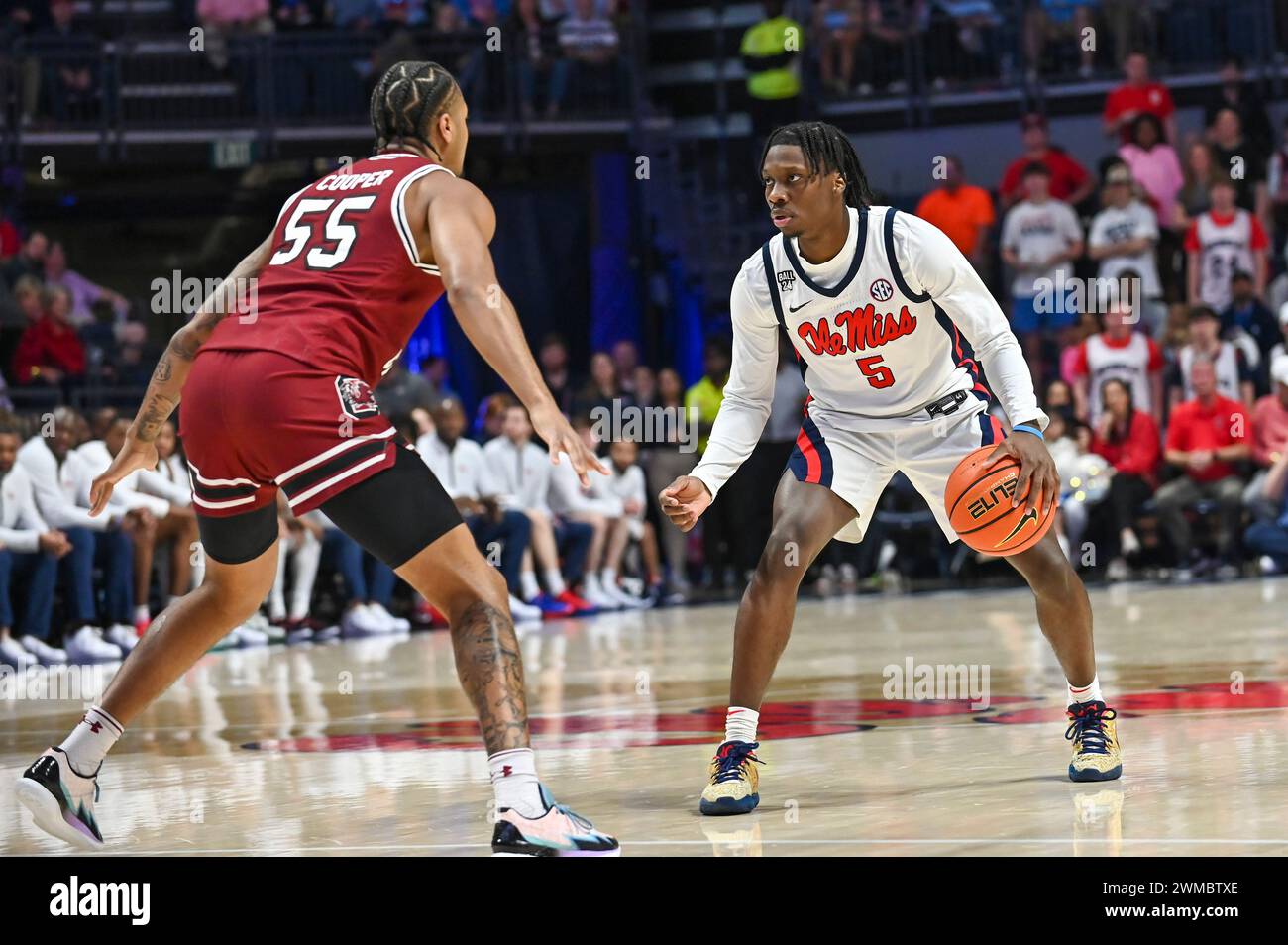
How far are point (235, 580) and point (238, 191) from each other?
48.1 ft

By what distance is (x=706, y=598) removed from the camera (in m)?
13.8

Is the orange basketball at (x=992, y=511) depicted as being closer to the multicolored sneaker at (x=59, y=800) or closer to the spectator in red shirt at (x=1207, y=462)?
the multicolored sneaker at (x=59, y=800)

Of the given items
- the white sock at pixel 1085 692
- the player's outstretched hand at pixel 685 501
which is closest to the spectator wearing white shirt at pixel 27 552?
the player's outstretched hand at pixel 685 501

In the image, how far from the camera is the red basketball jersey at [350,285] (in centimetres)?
414

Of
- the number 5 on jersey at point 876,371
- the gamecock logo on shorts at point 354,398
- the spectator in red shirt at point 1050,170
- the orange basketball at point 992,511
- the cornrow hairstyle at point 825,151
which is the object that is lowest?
the orange basketball at point 992,511

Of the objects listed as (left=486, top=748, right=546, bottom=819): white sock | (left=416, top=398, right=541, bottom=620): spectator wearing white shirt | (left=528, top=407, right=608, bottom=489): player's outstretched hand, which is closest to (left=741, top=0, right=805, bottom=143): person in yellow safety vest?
(left=416, top=398, right=541, bottom=620): spectator wearing white shirt

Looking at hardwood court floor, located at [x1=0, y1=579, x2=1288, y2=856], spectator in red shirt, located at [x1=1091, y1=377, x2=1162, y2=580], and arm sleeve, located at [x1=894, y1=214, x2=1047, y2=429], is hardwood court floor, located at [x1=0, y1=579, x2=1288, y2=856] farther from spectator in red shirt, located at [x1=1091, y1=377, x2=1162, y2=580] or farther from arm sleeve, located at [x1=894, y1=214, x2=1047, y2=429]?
spectator in red shirt, located at [x1=1091, y1=377, x2=1162, y2=580]

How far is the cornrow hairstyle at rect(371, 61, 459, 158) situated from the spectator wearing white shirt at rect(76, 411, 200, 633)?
728 cm

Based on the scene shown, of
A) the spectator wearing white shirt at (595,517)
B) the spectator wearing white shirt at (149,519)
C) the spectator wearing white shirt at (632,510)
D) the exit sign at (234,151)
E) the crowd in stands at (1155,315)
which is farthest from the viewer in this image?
the exit sign at (234,151)

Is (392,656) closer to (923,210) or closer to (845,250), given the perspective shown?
(845,250)

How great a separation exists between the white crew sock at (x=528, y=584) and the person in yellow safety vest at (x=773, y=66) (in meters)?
6.30

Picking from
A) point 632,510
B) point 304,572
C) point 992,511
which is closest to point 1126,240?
point 632,510

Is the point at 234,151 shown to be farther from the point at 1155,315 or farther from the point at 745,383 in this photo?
the point at 745,383
